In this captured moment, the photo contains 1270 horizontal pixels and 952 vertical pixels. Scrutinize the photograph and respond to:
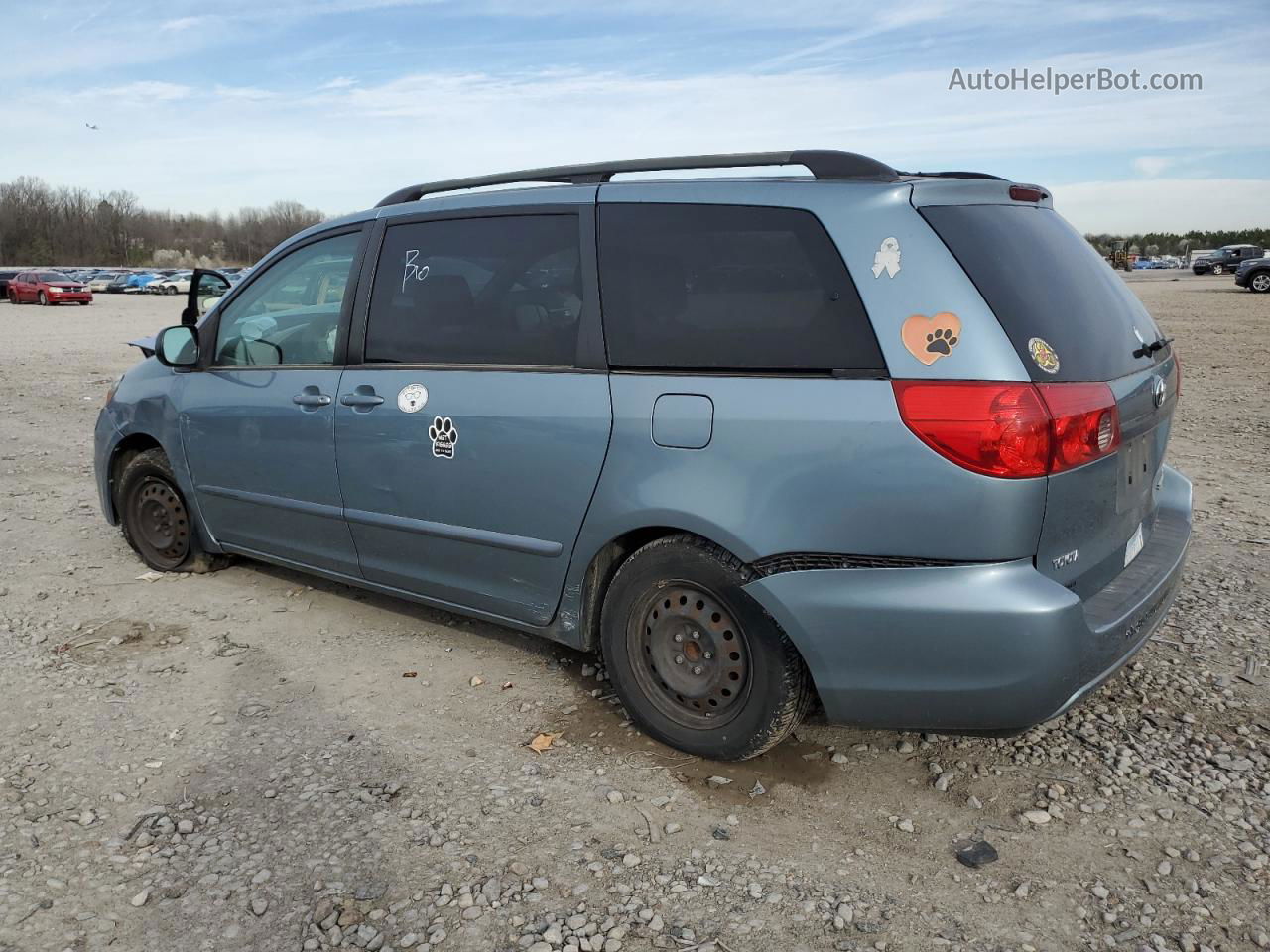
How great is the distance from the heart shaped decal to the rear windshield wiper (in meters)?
0.84

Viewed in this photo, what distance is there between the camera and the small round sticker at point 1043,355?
9.01ft

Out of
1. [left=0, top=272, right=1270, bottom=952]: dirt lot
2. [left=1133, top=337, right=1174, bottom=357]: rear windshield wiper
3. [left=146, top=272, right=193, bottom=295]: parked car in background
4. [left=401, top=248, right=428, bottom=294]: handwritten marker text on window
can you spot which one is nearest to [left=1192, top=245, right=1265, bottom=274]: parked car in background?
[left=0, top=272, right=1270, bottom=952]: dirt lot

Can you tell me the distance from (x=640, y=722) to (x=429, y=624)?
1485mm

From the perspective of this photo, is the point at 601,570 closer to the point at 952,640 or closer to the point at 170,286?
the point at 952,640

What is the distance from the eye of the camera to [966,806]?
3053 mm

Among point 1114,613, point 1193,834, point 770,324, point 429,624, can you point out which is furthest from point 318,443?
point 1193,834

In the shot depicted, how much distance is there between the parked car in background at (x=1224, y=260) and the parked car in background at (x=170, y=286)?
4988 cm

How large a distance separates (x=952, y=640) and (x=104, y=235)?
130337 mm

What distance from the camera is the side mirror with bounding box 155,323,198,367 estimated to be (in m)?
4.81

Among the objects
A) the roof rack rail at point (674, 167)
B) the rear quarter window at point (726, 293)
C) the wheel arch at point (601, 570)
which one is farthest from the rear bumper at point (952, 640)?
the roof rack rail at point (674, 167)

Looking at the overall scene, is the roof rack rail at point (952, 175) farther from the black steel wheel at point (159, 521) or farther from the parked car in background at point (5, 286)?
the parked car in background at point (5, 286)

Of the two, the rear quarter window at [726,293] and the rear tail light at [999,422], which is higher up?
the rear quarter window at [726,293]

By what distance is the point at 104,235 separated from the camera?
4520 inches

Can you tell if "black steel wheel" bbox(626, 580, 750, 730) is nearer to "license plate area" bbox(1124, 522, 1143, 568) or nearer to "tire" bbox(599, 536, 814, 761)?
"tire" bbox(599, 536, 814, 761)
